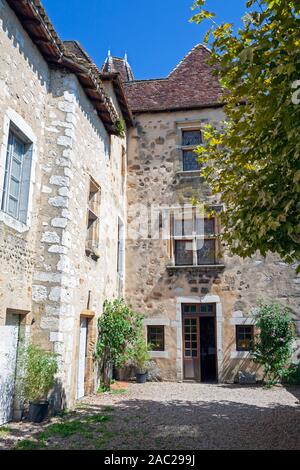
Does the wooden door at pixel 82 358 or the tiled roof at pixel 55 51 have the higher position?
the tiled roof at pixel 55 51

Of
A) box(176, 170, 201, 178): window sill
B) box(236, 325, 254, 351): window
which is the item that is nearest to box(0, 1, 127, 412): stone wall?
box(176, 170, 201, 178): window sill

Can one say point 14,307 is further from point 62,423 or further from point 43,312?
point 62,423

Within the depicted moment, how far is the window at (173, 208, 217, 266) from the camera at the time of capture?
10922 mm

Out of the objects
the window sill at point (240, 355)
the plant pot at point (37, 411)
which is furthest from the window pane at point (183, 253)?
the plant pot at point (37, 411)

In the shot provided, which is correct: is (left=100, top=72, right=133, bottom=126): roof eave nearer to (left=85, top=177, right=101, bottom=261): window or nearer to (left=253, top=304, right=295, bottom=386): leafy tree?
(left=85, top=177, right=101, bottom=261): window

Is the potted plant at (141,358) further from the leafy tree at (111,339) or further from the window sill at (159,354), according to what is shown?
the leafy tree at (111,339)

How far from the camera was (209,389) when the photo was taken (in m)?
9.05

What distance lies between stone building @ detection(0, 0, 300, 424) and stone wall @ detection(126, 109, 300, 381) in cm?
3

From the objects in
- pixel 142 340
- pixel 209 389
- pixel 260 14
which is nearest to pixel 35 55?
pixel 260 14

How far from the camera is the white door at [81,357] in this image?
7312mm

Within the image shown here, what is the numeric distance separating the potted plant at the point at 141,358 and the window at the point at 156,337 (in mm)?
488

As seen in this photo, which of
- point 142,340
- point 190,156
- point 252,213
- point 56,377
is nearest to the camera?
point 252,213
